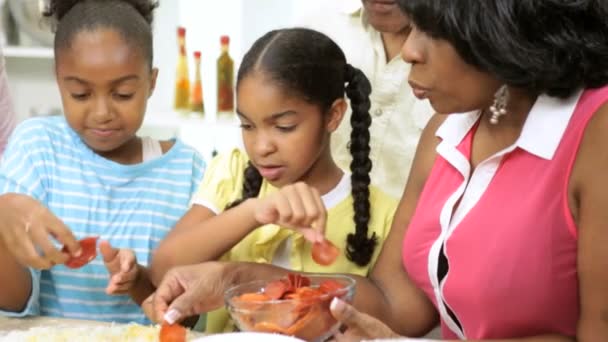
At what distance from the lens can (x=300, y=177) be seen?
1567mm

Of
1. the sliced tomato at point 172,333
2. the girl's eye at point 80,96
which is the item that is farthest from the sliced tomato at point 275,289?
A: the girl's eye at point 80,96

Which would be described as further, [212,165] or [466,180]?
[212,165]

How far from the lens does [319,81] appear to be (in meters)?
1.52

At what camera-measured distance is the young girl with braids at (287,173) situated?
1.47 metres

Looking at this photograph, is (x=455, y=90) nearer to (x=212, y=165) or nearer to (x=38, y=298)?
(x=212, y=165)

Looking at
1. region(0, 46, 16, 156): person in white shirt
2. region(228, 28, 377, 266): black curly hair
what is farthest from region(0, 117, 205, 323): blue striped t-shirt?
region(0, 46, 16, 156): person in white shirt

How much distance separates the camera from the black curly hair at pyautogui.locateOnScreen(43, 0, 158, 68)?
167 centimetres

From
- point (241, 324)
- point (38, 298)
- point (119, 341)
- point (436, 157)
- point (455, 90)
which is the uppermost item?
point (455, 90)

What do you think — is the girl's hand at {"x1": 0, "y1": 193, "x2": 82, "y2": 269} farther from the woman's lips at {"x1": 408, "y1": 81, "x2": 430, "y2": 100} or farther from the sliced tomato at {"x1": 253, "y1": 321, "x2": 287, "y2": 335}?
the woman's lips at {"x1": 408, "y1": 81, "x2": 430, "y2": 100}

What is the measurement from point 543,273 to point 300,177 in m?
0.57

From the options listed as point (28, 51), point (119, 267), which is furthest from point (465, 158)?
point (28, 51)

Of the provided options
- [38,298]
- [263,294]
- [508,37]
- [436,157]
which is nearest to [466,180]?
[436,157]

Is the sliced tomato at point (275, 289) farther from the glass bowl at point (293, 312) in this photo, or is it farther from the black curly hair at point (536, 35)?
the black curly hair at point (536, 35)

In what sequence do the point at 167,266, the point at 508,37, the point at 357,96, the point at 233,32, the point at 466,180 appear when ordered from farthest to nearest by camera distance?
the point at 233,32
the point at 357,96
the point at 167,266
the point at 466,180
the point at 508,37
